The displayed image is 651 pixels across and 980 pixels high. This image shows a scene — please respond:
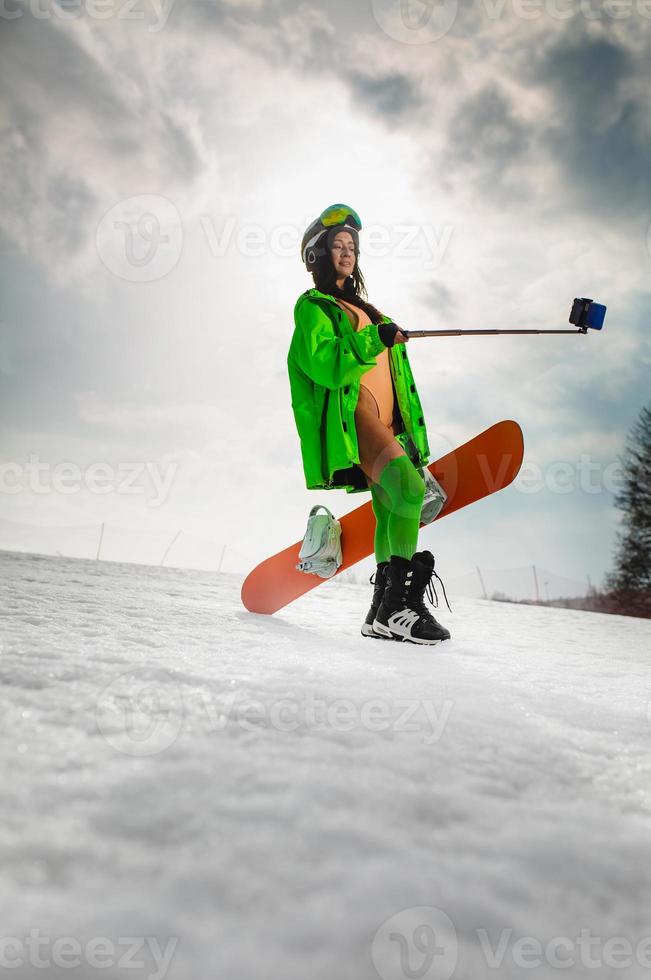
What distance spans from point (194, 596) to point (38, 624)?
4.66 feet

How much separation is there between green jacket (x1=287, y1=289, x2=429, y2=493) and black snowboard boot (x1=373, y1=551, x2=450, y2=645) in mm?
434

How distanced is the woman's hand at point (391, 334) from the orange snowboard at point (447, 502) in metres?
0.75

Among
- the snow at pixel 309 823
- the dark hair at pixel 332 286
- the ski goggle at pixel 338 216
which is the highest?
the ski goggle at pixel 338 216

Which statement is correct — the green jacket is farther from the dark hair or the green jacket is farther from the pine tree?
the pine tree

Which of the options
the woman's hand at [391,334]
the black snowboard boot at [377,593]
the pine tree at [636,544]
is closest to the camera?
the woman's hand at [391,334]

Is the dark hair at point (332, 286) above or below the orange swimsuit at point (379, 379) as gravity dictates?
above

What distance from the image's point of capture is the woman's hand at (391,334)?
2109 mm

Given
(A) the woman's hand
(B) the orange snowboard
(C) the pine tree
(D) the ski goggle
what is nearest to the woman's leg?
(B) the orange snowboard

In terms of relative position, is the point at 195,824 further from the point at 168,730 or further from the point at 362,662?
the point at 362,662

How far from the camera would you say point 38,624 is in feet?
5.42

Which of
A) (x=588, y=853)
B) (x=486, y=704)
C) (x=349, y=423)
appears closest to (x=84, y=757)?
(x=588, y=853)

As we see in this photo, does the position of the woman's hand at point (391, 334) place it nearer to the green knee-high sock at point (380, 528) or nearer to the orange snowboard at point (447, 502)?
the green knee-high sock at point (380, 528)

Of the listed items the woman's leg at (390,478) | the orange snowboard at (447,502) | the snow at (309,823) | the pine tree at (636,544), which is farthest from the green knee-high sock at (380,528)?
the pine tree at (636,544)

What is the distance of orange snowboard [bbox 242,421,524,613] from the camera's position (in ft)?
8.48
